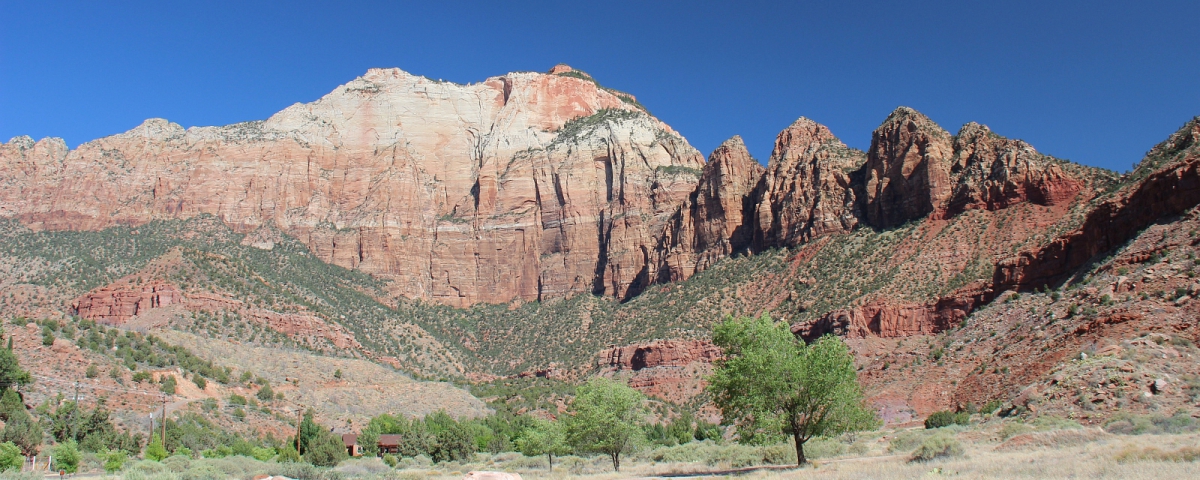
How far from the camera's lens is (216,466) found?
40594mm

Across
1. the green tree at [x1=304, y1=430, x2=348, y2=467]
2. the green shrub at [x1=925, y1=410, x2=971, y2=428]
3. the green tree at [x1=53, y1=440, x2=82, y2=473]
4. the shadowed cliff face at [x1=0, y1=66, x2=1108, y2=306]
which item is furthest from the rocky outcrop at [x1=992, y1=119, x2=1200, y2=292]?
the green tree at [x1=53, y1=440, x2=82, y2=473]

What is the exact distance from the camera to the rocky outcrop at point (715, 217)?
10344 cm

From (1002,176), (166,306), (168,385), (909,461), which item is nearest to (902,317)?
(1002,176)

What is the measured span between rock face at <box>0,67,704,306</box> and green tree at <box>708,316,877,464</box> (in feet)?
239

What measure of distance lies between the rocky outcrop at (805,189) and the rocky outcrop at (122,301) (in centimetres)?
5929

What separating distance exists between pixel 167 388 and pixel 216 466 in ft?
89.7

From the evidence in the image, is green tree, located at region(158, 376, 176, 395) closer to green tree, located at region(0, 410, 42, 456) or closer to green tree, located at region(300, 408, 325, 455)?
green tree, located at region(300, 408, 325, 455)

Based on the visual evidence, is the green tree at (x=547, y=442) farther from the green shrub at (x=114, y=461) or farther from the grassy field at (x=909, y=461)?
the green shrub at (x=114, y=461)

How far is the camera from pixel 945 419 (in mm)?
52062

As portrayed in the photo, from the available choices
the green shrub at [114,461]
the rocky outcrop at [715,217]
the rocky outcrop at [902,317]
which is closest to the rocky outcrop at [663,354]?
the rocky outcrop at [902,317]

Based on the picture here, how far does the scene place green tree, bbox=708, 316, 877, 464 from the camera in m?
35.2

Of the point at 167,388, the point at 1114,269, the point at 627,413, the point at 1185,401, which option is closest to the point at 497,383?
the point at 167,388

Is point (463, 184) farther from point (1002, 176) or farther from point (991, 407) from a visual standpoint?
point (991, 407)

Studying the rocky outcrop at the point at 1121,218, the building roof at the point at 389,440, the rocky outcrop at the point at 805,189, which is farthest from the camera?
the rocky outcrop at the point at 805,189
